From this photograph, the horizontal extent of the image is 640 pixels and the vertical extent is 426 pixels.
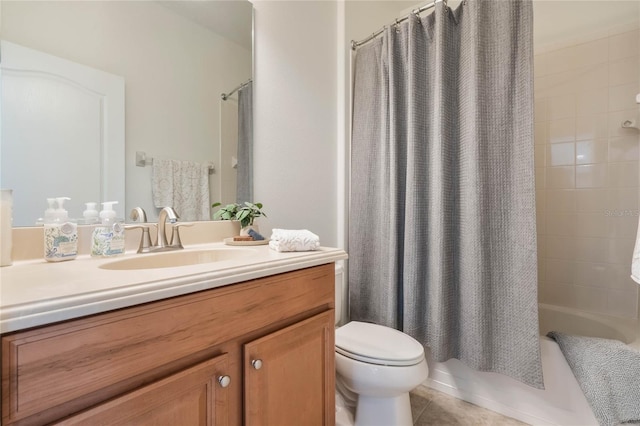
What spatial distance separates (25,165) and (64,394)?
70 cm

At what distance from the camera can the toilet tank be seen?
1618mm

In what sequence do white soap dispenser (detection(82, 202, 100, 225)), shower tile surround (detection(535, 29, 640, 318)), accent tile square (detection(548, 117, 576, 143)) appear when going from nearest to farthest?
1. white soap dispenser (detection(82, 202, 100, 225))
2. shower tile surround (detection(535, 29, 640, 318))
3. accent tile square (detection(548, 117, 576, 143))

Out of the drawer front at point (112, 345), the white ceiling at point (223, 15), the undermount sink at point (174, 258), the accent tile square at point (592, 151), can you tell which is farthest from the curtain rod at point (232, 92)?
the accent tile square at point (592, 151)

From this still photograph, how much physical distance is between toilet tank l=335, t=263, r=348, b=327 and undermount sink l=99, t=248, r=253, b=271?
0.72 meters

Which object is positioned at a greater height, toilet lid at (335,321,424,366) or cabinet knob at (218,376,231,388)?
cabinet knob at (218,376,231,388)

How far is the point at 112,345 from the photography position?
50cm

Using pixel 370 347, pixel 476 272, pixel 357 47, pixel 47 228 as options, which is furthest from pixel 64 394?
pixel 357 47

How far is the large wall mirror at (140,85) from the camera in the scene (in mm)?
831

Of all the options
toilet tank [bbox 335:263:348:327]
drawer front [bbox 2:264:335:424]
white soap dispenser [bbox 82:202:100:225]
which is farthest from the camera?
toilet tank [bbox 335:263:348:327]

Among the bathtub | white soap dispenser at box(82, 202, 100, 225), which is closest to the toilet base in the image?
the bathtub

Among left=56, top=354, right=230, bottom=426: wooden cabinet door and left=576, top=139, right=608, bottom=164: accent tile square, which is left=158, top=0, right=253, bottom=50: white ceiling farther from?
left=576, top=139, right=608, bottom=164: accent tile square

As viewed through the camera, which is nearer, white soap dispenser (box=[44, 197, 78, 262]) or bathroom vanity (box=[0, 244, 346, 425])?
Result: bathroom vanity (box=[0, 244, 346, 425])

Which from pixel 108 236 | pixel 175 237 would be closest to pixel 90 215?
pixel 108 236

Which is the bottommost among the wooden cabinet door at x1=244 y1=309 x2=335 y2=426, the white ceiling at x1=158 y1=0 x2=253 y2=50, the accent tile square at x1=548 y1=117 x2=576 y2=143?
the wooden cabinet door at x1=244 y1=309 x2=335 y2=426
